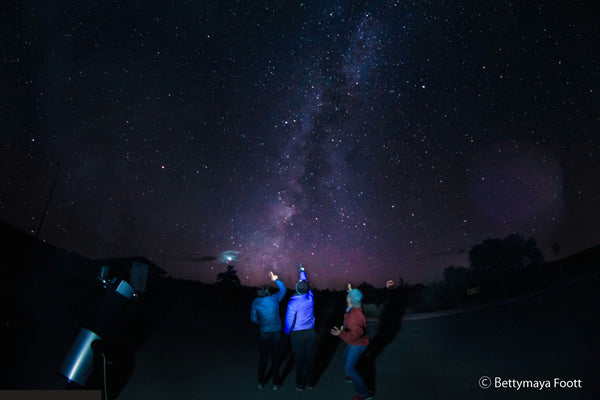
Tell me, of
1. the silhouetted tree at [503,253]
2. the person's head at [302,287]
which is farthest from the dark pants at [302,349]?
the silhouetted tree at [503,253]

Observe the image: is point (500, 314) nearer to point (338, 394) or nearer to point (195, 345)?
point (338, 394)

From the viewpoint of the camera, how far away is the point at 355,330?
4.52 metres

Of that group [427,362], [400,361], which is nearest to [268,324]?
[400,361]

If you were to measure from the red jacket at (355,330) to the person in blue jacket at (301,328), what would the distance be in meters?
0.67

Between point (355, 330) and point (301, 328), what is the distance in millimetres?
1017

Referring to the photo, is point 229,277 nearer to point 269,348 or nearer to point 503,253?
point 269,348

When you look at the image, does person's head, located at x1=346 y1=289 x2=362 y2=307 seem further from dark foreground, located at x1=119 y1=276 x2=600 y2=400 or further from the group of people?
dark foreground, located at x1=119 y1=276 x2=600 y2=400

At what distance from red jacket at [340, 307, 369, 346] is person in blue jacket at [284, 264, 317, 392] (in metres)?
0.67

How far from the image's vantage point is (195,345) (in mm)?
8664

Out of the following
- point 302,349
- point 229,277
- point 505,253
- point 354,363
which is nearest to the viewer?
point 354,363

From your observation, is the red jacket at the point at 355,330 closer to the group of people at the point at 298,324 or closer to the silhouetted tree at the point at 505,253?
the group of people at the point at 298,324

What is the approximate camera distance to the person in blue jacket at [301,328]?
511cm

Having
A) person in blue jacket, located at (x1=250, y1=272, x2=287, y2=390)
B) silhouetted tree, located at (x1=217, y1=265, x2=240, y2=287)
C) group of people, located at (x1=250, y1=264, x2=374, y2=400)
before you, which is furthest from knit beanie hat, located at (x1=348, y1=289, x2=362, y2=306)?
silhouetted tree, located at (x1=217, y1=265, x2=240, y2=287)

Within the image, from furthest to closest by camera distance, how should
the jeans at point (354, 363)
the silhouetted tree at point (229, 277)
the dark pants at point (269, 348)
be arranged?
the silhouetted tree at point (229, 277) < the dark pants at point (269, 348) < the jeans at point (354, 363)
